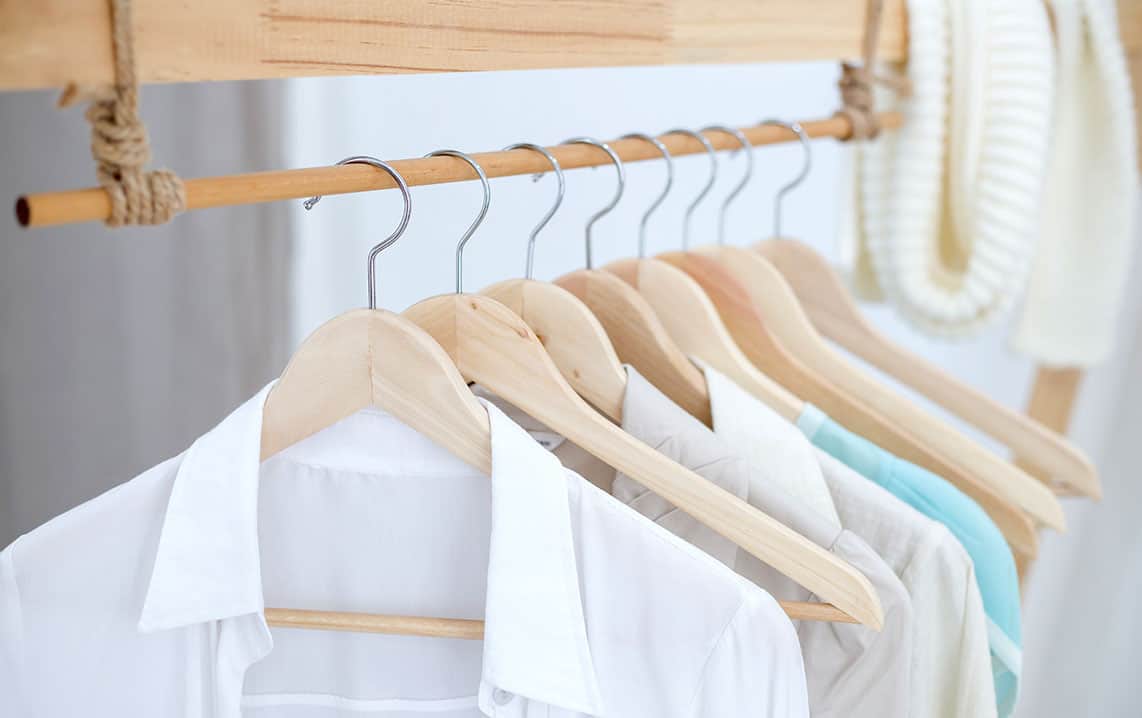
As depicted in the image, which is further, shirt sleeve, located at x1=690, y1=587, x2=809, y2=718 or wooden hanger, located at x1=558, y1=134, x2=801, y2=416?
wooden hanger, located at x1=558, y1=134, x2=801, y2=416

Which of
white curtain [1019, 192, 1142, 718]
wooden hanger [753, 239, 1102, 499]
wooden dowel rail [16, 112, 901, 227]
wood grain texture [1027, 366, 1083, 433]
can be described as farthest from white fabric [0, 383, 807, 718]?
white curtain [1019, 192, 1142, 718]

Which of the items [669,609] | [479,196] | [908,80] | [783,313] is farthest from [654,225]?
[669,609]

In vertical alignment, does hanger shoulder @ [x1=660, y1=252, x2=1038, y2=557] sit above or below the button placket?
above

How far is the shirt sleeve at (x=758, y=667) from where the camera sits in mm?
571

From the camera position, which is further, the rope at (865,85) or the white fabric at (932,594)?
the rope at (865,85)

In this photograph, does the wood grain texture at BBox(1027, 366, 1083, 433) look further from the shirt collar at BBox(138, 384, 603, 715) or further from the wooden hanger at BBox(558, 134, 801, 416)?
the shirt collar at BBox(138, 384, 603, 715)

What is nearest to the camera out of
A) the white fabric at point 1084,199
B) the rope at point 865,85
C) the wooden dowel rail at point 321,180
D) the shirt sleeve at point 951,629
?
the wooden dowel rail at point 321,180

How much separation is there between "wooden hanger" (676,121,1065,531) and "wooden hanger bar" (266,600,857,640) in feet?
0.78

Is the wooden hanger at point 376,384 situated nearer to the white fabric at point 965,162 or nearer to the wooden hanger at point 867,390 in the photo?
the wooden hanger at point 867,390

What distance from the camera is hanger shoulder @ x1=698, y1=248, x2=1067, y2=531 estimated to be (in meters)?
0.80

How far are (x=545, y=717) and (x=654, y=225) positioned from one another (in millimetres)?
996

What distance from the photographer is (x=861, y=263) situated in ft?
3.78

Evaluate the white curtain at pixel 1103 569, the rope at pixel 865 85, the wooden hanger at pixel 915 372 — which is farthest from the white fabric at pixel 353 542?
the white curtain at pixel 1103 569

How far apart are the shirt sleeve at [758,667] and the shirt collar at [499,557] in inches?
2.7
